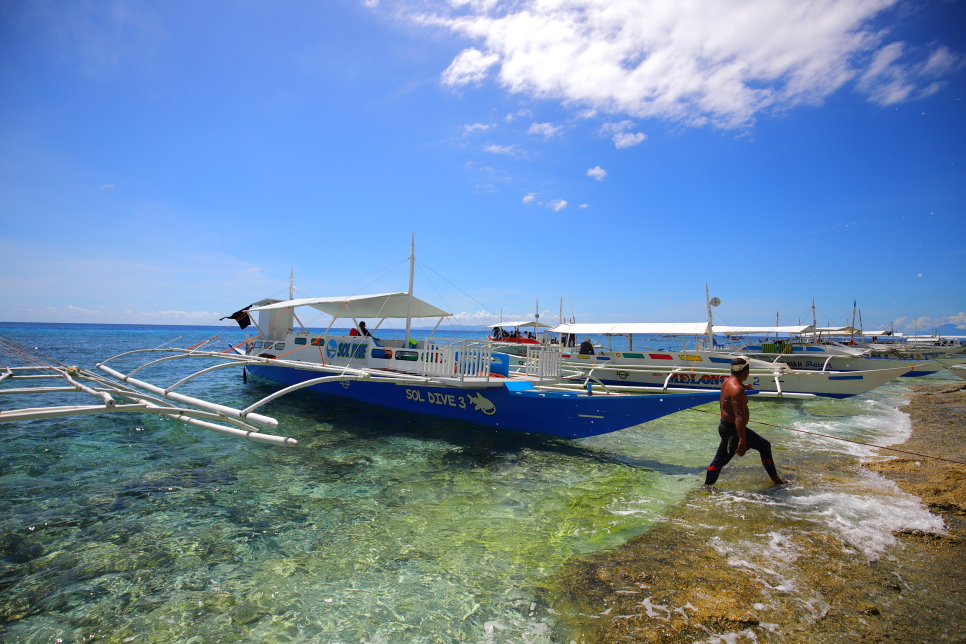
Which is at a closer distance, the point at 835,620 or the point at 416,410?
the point at 835,620

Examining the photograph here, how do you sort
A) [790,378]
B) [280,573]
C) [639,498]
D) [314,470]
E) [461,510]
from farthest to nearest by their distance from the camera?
[790,378] → [314,470] → [639,498] → [461,510] → [280,573]

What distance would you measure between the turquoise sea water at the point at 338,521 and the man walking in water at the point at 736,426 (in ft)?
1.58

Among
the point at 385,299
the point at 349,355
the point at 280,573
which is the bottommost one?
the point at 280,573

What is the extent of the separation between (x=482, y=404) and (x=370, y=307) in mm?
5658

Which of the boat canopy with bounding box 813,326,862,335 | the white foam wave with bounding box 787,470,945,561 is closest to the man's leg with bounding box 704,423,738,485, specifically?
the white foam wave with bounding box 787,470,945,561

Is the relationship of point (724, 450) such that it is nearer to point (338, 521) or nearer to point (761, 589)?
point (761, 589)

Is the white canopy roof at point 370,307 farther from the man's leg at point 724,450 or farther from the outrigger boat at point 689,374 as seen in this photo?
the man's leg at point 724,450

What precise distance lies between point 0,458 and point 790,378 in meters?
23.3

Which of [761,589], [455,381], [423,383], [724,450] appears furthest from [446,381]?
[761,589]

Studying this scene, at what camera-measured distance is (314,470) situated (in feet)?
26.1

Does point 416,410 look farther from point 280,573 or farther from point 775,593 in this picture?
point 775,593

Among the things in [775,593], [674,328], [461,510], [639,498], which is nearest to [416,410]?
[461,510]

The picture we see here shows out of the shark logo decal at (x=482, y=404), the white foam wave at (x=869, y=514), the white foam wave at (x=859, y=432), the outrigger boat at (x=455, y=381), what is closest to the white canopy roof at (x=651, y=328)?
the white foam wave at (x=859, y=432)

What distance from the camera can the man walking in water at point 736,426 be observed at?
20.7ft
